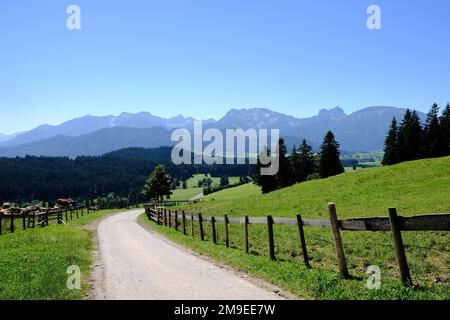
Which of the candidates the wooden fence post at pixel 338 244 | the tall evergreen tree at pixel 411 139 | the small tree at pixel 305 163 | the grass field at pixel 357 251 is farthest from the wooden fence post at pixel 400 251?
the small tree at pixel 305 163

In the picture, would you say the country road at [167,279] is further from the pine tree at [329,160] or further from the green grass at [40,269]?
the pine tree at [329,160]

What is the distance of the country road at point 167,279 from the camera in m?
11.4

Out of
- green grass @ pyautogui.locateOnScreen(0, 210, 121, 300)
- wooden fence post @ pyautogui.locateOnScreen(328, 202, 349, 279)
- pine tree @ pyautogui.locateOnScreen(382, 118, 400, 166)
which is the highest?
pine tree @ pyautogui.locateOnScreen(382, 118, 400, 166)

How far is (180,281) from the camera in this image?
43.9ft

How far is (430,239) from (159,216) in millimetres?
32516

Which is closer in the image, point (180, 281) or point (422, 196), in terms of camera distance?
point (180, 281)

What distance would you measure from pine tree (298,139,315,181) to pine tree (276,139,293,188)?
8312mm

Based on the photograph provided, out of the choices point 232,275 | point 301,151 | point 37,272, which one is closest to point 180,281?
point 232,275

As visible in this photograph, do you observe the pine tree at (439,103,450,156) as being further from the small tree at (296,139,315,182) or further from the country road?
the country road

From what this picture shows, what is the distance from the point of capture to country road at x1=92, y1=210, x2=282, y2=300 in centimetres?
1143

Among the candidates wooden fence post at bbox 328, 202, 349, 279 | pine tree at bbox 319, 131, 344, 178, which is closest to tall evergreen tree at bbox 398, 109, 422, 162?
pine tree at bbox 319, 131, 344, 178

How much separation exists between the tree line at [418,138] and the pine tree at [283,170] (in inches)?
908
